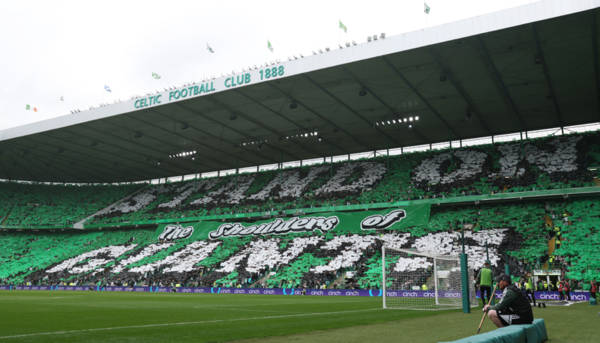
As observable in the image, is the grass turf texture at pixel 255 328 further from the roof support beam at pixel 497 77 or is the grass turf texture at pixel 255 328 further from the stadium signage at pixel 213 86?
the stadium signage at pixel 213 86

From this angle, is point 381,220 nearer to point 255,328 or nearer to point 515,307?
point 255,328

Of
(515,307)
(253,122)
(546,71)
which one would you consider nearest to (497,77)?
(546,71)

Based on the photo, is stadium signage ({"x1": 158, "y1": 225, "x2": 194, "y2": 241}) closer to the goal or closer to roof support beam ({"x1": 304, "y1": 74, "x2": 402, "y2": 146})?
roof support beam ({"x1": 304, "y1": 74, "x2": 402, "y2": 146})

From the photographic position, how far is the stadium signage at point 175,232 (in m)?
46.2

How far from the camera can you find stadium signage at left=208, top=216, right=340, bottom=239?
39781 millimetres

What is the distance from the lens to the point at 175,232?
47.2 metres

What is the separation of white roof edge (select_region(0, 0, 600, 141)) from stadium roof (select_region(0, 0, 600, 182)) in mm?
57

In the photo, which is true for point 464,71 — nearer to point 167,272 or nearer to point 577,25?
point 577,25

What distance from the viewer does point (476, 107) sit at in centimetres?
3481

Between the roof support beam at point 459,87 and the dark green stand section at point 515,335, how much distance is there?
19.6 m

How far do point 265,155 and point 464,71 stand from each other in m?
26.3

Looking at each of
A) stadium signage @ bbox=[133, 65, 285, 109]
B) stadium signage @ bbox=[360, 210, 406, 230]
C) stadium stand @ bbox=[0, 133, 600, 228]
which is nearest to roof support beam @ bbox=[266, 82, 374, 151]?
stadium signage @ bbox=[133, 65, 285, 109]

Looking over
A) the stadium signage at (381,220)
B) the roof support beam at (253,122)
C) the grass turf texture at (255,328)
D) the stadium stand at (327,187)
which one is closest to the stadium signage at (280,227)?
the stadium stand at (327,187)

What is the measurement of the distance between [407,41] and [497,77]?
780cm
